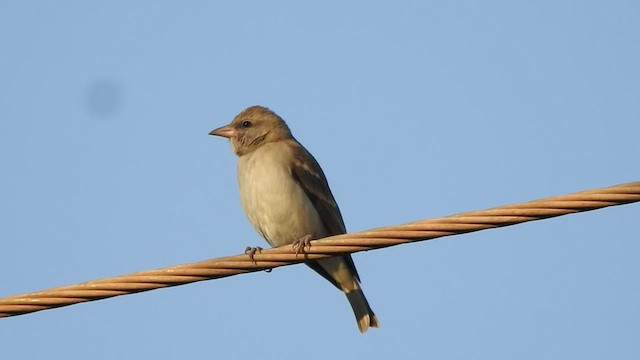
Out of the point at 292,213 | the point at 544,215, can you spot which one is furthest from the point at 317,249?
the point at 292,213

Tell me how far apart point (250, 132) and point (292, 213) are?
1621mm

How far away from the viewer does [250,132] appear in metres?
10.2

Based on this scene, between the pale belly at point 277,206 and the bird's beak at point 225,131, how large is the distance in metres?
1.22

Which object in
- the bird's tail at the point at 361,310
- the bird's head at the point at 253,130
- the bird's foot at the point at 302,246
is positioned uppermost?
the bird's head at the point at 253,130

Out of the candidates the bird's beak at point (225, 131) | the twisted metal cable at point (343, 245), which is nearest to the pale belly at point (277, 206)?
the bird's beak at point (225, 131)

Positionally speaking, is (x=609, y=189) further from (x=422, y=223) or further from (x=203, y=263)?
(x=203, y=263)

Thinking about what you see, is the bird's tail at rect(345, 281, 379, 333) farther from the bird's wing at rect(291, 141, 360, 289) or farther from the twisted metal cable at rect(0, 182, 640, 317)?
the twisted metal cable at rect(0, 182, 640, 317)

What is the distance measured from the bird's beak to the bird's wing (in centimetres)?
105

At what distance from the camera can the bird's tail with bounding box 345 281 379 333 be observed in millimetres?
9250

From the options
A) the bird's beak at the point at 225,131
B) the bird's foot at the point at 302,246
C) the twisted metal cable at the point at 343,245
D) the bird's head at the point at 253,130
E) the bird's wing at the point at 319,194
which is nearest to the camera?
the twisted metal cable at the point at 343,245

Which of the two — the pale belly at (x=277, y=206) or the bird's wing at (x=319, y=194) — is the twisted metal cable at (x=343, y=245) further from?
the bird's wing at (x=319, y=194)

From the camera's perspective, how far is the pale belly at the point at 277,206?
882cm

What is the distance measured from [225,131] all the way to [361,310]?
2356 millimetres

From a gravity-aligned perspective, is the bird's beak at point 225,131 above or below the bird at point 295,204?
above
